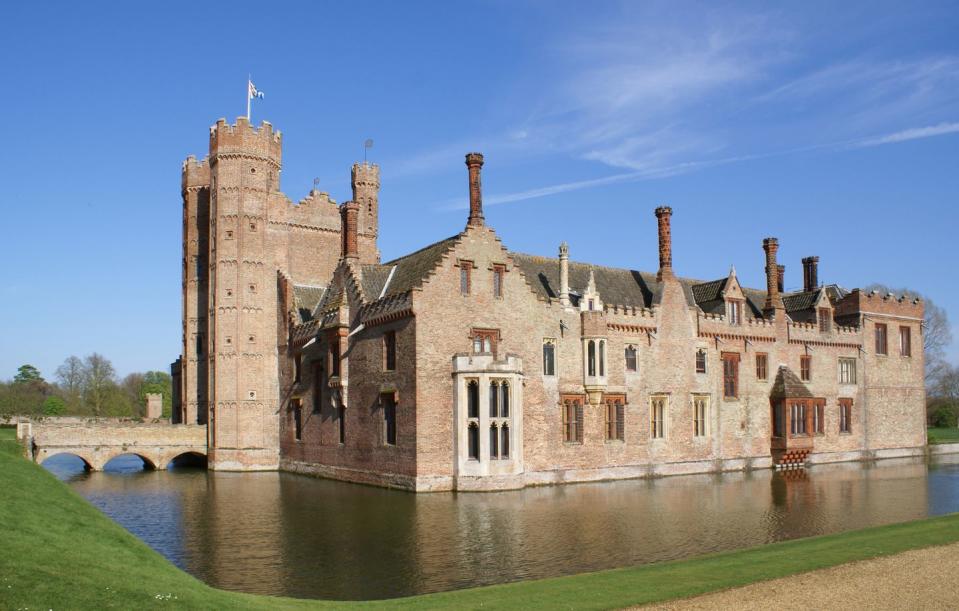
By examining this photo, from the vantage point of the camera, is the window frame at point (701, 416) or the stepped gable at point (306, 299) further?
the stepped gable at point (306, 299)

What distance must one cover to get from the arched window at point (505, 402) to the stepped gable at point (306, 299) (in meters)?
15.2

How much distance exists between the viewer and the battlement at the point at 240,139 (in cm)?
4738

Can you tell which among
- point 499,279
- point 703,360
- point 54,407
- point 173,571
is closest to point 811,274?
point 703,360

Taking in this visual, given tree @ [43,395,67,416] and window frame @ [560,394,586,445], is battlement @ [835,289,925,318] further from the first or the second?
tree @ [43,395,67,416]

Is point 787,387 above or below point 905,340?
below

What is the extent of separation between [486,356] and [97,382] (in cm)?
8868

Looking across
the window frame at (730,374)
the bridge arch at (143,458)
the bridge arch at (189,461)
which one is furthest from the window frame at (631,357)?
the bridge arch at (143,458)

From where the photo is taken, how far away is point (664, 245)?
143 ft

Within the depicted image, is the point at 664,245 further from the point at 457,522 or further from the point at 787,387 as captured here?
the point at 457,522

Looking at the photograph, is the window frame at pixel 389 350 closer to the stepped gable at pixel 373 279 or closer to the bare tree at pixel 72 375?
the stepped gable at pixel 373 279

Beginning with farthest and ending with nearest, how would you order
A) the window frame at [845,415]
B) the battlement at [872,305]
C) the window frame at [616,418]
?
1. the battlement at [872,305]
2. the window frame at [845,415]
3. the window frame at [616,418]

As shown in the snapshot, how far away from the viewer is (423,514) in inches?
1062

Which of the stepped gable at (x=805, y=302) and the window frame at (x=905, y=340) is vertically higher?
the stepped gable at (x=805, y=302)

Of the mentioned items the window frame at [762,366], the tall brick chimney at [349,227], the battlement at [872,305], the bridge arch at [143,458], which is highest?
the tall brick chimney at [349,227]
